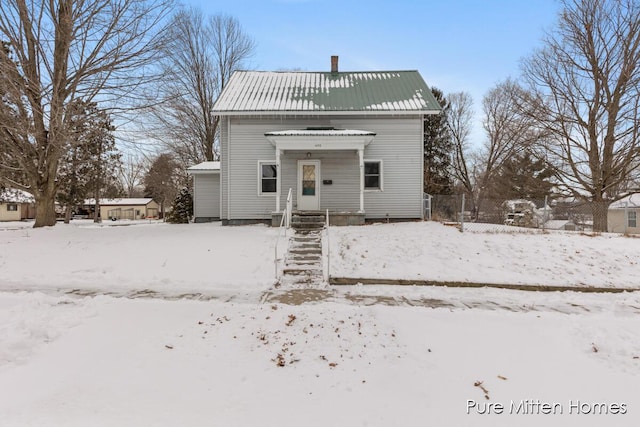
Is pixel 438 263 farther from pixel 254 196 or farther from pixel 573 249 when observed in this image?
pixel 254 196

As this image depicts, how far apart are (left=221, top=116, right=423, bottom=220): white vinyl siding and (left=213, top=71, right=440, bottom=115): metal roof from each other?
0.51m

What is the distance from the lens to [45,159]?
1212 cm

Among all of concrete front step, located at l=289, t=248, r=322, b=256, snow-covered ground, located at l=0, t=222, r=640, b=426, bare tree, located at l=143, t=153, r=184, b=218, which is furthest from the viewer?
bare tree, located at l=143, t=153, r=184, b=218

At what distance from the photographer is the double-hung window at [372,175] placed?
13427mm

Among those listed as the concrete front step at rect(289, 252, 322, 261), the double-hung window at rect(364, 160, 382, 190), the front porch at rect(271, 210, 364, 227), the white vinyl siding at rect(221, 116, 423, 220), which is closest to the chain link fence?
the white vinyl siding at rect(221, 116, 423, 220)

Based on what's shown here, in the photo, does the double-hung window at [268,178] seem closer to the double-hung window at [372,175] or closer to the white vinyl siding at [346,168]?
the white vinyl siding at [346,168]

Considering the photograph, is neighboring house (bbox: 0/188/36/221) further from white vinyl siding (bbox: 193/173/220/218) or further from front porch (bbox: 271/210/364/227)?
front porch (bbox: 271/210/364/227)

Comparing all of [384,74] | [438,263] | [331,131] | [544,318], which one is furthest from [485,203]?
[544,318]

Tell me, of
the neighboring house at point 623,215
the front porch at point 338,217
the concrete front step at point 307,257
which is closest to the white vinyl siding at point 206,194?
the front porch at point 338,217

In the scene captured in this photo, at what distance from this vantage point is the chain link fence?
1280 cm

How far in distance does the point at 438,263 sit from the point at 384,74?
38.1 ft

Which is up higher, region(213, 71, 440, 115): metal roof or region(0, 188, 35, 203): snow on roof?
region(213, 71, 440, 115): metal roof

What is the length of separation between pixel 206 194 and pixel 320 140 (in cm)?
744

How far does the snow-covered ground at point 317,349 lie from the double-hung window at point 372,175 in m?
6.10
